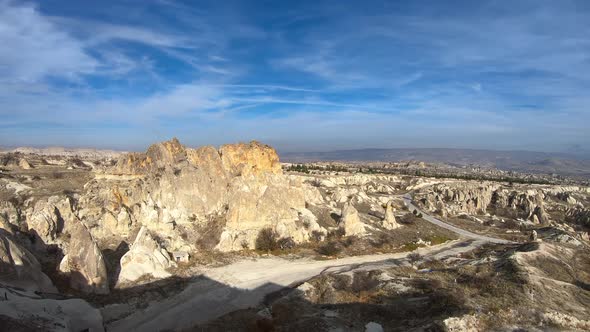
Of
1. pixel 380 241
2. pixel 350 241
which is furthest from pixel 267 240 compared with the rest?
pixel 380 241

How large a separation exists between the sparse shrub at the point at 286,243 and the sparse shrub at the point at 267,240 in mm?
415

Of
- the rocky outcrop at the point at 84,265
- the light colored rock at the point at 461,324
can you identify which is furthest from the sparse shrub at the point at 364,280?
the rocky outcrop at the point at 84,265

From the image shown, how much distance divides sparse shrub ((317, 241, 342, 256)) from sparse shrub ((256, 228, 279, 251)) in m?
5.08

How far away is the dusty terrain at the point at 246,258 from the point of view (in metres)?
22.3

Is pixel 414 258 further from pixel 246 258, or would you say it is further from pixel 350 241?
pixel 246 258


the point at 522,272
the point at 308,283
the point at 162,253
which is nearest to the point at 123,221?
the point at 162,253

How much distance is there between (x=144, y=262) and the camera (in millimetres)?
29891

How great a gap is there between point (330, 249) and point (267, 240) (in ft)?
23.5

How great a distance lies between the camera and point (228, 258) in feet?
120

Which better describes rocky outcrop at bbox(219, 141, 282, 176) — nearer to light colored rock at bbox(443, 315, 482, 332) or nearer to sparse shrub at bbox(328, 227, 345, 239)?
sparse shrub at bbox(328, 227, 345, 239)

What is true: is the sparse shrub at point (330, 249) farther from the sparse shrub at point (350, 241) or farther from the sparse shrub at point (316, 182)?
the sparse shrub at point (316, 182)

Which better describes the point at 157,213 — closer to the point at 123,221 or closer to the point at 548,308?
the point at 123,221

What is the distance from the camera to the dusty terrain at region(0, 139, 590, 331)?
22297 mm

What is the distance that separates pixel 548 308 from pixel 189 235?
33278 mm
